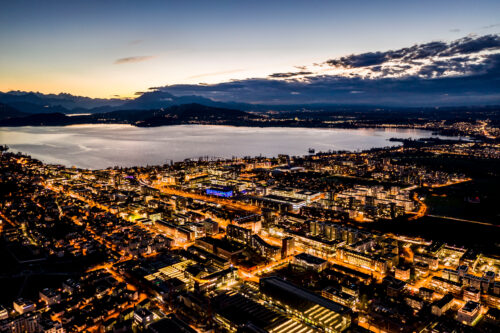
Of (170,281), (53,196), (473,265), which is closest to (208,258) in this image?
(170,281)

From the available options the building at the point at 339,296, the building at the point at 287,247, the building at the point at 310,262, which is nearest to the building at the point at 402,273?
the building at the point at 310,262

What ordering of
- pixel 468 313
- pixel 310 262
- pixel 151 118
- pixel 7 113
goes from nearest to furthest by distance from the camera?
pixel 468 313
pixel 310 262
pixel 151 118
pixel 7 113

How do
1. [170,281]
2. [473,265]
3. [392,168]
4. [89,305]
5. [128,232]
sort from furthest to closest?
[392,168] < [128,232] < [473,265] < [170,281] < [89,305]

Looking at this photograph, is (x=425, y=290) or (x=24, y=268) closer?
(x=425, y=290)

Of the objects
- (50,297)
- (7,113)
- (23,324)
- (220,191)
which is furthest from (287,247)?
(7,113)

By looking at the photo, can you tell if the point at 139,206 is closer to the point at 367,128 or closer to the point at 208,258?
the point at 208,258

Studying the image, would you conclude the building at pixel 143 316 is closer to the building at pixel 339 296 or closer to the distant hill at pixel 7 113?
the building at pixel 339 296

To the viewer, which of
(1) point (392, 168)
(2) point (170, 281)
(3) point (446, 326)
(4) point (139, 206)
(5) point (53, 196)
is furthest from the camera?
(1) point (392, 168)

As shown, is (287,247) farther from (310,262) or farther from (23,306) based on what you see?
(23,306)

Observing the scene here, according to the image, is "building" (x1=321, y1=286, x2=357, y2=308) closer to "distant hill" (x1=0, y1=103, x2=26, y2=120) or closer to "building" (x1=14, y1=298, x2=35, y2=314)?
"building" (x1=14, y1=298, x2=35, y2=314)

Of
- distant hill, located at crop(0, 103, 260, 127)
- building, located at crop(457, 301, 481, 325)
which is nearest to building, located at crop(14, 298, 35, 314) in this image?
building, located at crop(457, 301, 481, 325)
